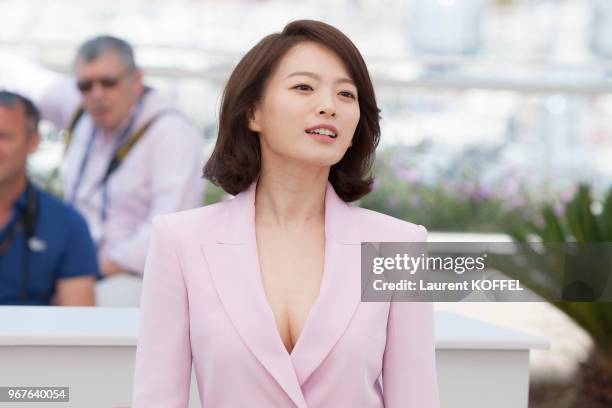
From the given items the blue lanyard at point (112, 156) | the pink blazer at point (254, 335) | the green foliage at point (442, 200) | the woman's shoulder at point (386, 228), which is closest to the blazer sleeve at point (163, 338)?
the pink blazer at point (254, 335)

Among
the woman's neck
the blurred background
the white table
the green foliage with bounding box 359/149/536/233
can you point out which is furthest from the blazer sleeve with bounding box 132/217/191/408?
the green foliage with bounding box 359/149/536/233

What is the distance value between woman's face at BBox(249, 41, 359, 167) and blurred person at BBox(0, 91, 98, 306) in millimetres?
1930

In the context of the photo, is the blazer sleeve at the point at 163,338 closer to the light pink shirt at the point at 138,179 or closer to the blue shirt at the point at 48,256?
the blue shirt at the point at 48,256

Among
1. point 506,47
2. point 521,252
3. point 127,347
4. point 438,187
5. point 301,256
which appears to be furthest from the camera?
point 438,187

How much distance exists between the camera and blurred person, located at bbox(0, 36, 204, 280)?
427 centimetres

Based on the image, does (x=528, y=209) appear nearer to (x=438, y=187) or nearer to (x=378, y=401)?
(x=438, y=187)

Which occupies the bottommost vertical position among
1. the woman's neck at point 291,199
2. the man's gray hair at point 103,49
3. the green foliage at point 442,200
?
the woman's neck at point 291,199

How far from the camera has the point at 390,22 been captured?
884 centimetres

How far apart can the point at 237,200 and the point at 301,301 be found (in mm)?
248

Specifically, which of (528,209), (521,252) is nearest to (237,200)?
(521,252)

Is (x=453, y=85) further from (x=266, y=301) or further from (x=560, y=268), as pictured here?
(x=266, y=301)

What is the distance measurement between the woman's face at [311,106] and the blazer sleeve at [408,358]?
301 mm

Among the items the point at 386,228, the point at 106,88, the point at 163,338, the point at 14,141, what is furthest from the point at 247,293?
the point at 106,88

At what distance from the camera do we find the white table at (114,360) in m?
2.11
